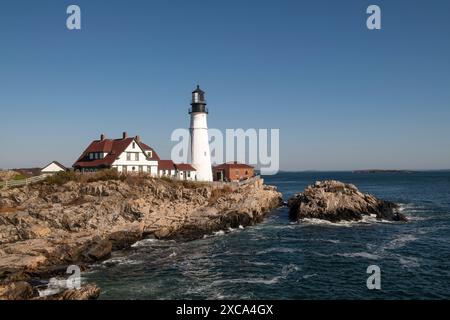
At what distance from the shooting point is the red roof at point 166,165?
60169mm

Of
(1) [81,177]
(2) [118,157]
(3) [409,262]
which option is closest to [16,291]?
(1) [81,177]

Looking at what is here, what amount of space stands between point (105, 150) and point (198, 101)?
50.8ft

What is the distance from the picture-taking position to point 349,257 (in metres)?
31.9

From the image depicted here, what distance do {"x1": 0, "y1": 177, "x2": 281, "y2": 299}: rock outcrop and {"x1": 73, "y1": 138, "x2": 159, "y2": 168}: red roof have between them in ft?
28.0

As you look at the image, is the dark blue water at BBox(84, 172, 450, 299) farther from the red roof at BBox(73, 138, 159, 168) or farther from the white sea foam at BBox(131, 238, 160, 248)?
the red roof at BBox(73, 138, 159, 168)

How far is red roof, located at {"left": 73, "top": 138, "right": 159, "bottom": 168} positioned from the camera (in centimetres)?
5234

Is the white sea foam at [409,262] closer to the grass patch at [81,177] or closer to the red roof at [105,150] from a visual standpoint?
the grass patch at [81,177]

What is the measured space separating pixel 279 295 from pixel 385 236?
2135 centimetres

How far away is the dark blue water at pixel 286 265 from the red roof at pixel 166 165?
20.7 metres

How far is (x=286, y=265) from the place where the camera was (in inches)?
1172

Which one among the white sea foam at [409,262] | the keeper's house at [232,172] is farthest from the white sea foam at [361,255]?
the keeper's house at [232,172]

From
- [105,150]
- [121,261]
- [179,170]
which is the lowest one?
[121,261]

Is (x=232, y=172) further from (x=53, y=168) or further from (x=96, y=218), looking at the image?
(x=96, y=218)

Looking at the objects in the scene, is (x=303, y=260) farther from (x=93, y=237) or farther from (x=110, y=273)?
(x=93, y=237)
